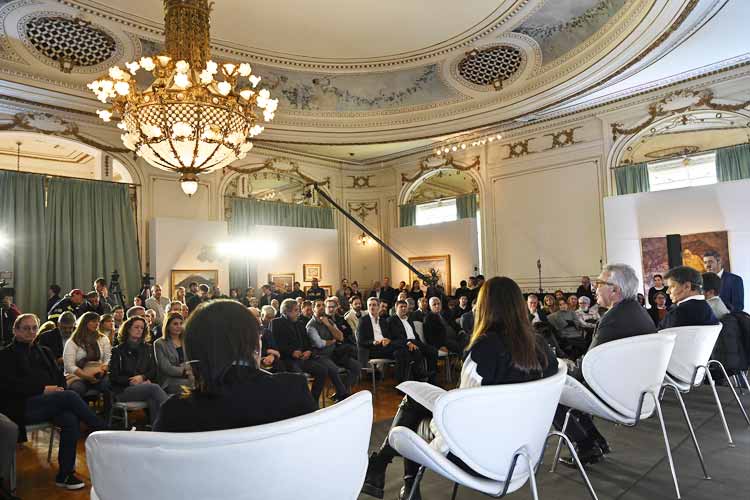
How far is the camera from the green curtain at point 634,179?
9086 mm

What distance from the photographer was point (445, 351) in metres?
6.20

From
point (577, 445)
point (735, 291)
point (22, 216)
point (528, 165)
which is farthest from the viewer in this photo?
point (528, 165)

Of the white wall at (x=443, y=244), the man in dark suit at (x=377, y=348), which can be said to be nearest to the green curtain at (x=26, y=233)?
the man in dark suit at (x=377, y=348)

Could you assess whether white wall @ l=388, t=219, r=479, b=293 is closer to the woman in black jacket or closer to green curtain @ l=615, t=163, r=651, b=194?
green curtain @ l=615, t=163, r=651, b=194

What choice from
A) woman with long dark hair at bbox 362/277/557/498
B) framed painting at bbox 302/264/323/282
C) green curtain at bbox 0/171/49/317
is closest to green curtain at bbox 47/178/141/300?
green curtain at bbox 0/171/49/317

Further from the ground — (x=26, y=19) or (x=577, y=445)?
(x=26, y=19)

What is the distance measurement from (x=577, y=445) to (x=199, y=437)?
2.76 m

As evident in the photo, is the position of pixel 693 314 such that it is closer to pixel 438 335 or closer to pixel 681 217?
pixel 438 335

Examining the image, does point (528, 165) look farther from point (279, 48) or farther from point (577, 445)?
point (577, 445)

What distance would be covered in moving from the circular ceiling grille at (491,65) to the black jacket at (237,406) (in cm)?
826

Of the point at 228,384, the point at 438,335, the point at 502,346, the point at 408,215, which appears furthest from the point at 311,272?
the point at 228,384

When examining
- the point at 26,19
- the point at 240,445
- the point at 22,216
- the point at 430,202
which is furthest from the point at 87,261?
the point at 240,445

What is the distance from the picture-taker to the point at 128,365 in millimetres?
4117

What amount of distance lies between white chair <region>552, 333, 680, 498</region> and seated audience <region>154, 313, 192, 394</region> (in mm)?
3073
